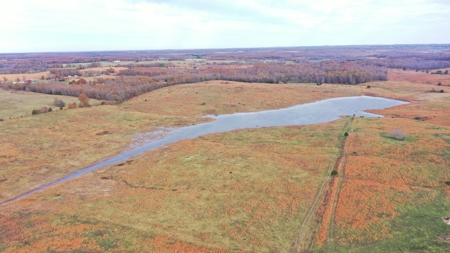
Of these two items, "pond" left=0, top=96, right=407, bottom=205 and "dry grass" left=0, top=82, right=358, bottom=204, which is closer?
"dry grass" left=0, top=82, right=358, bottom=204

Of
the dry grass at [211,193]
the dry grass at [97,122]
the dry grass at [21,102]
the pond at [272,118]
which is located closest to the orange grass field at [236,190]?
the dry grass at [211,193]

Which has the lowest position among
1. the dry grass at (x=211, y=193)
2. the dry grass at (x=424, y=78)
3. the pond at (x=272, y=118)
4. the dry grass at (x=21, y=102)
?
the dry grass at (x=211, y=193)

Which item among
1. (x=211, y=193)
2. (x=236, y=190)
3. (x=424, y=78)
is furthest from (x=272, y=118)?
(x=424, y=78)

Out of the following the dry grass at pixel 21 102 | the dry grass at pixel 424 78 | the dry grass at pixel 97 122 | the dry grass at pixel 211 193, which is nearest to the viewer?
the dry grass at pixel 211 193

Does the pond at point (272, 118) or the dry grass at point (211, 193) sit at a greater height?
the pond at point (272, 118)

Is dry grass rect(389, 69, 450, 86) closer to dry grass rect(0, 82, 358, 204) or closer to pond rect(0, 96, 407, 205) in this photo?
dry grass rect(0, 82, 358, 204)

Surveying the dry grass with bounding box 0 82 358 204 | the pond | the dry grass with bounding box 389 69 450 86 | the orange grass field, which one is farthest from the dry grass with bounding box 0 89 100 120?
the dry grass with bounding box 389 69 450 86

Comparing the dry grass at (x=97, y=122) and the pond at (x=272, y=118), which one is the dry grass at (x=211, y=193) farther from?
the dry grass at (x=97, y=122)

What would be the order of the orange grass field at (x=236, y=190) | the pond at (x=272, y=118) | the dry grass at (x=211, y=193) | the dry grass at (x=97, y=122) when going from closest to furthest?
1. the orange grass field at (x=236, y=190)
2. the dry grass at (x=211, y=193)
3. the dry grass at (x=97, y=122)
4. the pond at (x=272, y=118)
